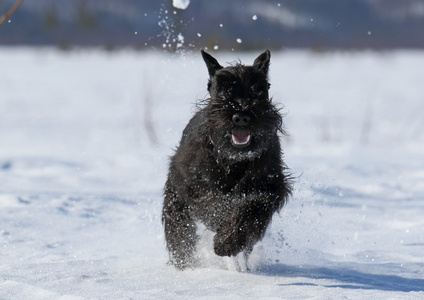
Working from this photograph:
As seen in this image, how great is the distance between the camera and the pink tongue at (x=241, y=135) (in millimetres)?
3579

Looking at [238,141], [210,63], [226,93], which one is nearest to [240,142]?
[238,141]

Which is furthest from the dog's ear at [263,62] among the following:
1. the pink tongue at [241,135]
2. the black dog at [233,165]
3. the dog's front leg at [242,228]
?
the dog's front leg at [242,228]

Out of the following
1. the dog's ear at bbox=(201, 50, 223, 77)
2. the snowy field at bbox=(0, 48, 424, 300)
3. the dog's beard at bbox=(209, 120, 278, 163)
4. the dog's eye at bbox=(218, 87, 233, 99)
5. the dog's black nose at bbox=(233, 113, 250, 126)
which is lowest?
the snowy field at bbox=(0, 48, 424, 300)

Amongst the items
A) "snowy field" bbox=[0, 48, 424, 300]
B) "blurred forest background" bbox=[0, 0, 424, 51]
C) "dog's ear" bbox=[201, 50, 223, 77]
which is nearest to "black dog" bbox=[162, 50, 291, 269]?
"dog's ear" bbox=[201, 50, 223, 77]

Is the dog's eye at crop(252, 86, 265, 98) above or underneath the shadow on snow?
above

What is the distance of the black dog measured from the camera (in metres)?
3.60

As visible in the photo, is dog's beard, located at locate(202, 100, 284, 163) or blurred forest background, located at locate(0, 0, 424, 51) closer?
dog's beard, located at locate(202, 100, 284, 163)

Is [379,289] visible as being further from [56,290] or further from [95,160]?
[95,160]

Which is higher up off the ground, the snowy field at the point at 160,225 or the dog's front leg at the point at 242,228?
the dog's front leg at the point at 242,228

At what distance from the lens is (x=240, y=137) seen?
3598 mm

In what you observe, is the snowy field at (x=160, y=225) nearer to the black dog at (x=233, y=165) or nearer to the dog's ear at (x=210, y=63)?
the black dog at (x=233, y=165)

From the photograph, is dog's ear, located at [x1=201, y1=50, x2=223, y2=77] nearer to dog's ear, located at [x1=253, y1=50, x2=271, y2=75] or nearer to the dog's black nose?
dog's ear, located at [x1=253, y1=50, x2=271, y2=75]

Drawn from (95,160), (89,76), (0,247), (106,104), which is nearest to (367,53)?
(89,76)

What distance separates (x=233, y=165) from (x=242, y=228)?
37 cm
